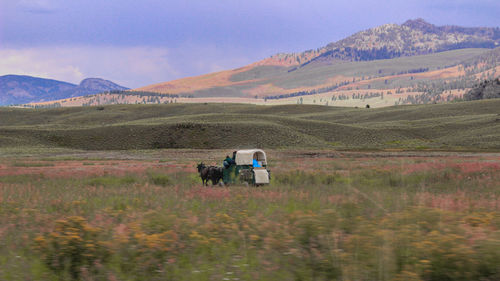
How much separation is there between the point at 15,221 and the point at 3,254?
2.75 meters

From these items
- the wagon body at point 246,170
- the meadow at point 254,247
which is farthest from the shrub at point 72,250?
the wagon body at point 246,170

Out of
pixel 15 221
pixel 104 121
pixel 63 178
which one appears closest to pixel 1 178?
pixel 63 178

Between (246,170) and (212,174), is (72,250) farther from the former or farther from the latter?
(212,174)

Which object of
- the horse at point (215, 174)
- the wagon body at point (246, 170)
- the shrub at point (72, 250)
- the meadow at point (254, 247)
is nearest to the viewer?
the meadow at point (254, 247)

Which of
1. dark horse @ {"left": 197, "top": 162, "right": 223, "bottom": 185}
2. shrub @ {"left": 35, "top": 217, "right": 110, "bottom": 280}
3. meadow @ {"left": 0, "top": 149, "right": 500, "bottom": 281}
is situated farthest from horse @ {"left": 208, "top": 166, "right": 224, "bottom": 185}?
shrub @ {"left": 35, "top": 217, "right": 110, "bottom": 280}

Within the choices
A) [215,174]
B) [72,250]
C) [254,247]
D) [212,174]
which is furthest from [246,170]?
[72,250]

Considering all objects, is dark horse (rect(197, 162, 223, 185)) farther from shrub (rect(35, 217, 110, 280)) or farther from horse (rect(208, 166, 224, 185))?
shrub (rect(35, 217, 110, 280))

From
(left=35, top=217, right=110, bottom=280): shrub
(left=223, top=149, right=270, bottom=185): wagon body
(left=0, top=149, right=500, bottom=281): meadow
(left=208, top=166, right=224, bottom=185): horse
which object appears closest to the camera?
(left=0, top=149, right=500, bottom=281): meadow

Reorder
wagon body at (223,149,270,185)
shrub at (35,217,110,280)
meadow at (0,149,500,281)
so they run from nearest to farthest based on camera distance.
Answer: meadow at (0,149,500,281)
shrub at (35,217,110,280)
wagon body at (223,149,270,185)

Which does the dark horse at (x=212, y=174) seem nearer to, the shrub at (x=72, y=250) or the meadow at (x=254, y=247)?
the meadow at (x=254, y=247)

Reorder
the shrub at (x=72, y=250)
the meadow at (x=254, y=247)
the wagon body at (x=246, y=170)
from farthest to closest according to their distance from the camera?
1. the wagon body at (x=246, y=170)
2. the shrub at (x=72, y=250)
3. the meadow at (x=254, y=247)

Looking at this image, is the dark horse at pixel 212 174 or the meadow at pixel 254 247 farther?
the dark horse at pixel 212 174

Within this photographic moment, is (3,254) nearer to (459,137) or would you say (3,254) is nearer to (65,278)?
(65,278)

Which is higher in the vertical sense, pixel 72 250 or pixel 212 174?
pixel 72 250
